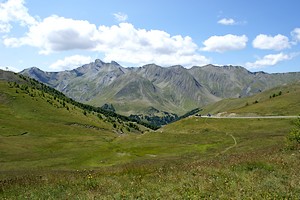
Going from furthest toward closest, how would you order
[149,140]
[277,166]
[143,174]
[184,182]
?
[149,140] → [143,174] → [277,166] → [184,182]

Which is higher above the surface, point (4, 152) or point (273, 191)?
point (273, 191)

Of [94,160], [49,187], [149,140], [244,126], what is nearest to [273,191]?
[49,187]

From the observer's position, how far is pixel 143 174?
2020 centimetres

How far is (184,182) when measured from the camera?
15945 mm

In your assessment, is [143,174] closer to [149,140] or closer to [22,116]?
[149,140]

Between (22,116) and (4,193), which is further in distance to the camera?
(22,116)

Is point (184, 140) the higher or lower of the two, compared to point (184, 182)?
lower

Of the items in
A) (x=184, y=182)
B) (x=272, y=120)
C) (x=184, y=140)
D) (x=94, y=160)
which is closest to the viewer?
(x=184, y=182)

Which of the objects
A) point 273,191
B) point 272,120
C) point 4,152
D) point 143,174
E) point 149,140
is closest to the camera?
point 273,191

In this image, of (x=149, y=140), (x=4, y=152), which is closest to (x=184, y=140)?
(x=149, y=140)

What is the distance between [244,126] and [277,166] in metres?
93.1

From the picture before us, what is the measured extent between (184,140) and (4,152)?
5266 centimetres

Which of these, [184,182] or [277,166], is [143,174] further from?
[277,166]

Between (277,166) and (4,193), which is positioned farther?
(277,166)
